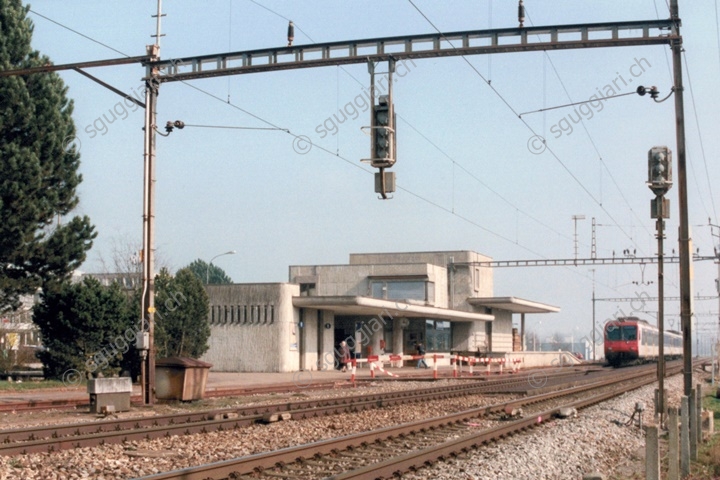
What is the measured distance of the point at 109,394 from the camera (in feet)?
61.4

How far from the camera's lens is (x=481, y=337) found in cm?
6781

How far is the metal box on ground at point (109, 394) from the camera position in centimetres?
1841

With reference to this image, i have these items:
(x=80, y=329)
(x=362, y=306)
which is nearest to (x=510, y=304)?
(x=362, y=306)

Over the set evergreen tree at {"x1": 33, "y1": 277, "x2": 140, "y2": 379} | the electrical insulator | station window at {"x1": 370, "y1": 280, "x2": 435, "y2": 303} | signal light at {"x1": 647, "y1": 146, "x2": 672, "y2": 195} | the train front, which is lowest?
the train front

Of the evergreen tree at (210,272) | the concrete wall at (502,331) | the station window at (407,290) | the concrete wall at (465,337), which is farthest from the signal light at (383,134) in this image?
the evergreen tree at (210,272)

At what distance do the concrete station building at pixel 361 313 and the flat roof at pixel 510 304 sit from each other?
0.08 metres

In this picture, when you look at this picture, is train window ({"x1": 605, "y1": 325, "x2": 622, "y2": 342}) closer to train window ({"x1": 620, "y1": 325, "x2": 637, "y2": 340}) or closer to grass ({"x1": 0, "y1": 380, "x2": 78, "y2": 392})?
train window ({"x1": 620, "y1": 325, "x2": 637, "y2": 340})

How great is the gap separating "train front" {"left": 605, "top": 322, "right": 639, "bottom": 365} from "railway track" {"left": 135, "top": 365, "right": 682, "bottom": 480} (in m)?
43.8

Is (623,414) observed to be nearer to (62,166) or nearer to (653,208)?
(653,208)

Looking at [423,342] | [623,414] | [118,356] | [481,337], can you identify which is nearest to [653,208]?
[623,414]

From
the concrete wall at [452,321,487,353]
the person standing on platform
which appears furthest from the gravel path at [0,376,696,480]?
the concrete wall at [452,321,487,353]

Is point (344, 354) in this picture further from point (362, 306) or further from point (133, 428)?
point (133, 428)

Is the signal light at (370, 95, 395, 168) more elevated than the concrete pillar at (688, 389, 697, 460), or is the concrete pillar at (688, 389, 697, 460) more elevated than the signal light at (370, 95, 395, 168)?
the signal light at (370, 95, 395, 168)

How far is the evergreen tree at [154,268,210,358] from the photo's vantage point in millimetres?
37938
